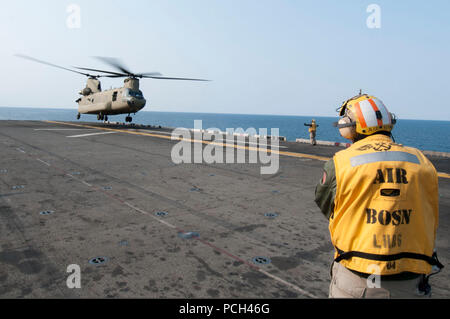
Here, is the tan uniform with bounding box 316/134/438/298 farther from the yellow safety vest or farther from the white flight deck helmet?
the white flight deck helmet

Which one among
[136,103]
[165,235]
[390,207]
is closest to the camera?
[390,207]

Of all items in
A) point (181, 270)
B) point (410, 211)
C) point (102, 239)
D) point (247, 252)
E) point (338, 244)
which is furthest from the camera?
point (102, 239)

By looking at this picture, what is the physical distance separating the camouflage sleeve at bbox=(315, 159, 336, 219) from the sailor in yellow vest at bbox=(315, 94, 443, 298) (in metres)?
0.06

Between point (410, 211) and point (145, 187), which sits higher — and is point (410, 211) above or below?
above

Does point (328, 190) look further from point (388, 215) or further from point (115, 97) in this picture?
point (115, 97)

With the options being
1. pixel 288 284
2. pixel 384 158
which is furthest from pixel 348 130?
pixel 288 284

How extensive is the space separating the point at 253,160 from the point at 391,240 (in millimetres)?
10687

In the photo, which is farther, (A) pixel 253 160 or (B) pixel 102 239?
(A) pixel 253 160

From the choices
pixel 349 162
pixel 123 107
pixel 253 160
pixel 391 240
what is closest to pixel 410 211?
pixel 391 240

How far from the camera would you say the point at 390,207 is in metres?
1.94

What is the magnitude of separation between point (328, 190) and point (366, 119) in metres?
0.65

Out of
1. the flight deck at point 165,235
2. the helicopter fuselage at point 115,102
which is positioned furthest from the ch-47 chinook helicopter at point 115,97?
the flight deck at point 165,235
